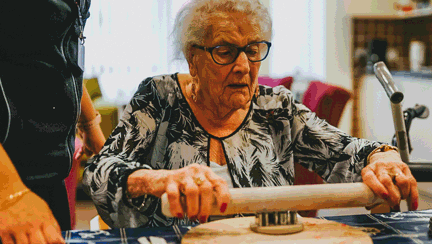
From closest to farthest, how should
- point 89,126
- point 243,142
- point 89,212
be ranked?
1. point 243,142
2. point 89,126
3. point 89,212

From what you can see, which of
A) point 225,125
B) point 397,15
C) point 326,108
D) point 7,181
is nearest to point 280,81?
point 326,108

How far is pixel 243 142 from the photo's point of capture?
4.56 feet

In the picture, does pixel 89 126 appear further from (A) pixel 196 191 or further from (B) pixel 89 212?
(B) pixel 89 212

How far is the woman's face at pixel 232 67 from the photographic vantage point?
50.8 inches

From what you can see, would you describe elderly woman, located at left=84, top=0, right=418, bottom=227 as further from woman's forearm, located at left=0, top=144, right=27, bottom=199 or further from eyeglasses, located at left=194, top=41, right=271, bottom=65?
woman's forearm, located at left=0, top=144, right=27, bottom=199

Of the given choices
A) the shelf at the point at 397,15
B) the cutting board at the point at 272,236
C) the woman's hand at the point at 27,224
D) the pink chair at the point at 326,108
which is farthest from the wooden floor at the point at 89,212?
the shelf at the point at 397,15

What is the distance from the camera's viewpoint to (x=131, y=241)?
880 mm

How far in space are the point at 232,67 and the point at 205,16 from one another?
0.53 ft

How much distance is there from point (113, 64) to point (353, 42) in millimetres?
2803

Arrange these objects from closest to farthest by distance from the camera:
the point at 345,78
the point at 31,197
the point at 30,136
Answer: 1. the point at 31,197
2. the point at 30,136
3. the point at 345,78

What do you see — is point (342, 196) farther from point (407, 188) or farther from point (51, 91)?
point (51, 91)

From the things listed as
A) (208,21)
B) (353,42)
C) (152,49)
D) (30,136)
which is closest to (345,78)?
(353,42)

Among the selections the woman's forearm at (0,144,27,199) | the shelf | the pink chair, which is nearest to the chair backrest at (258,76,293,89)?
the pink chair

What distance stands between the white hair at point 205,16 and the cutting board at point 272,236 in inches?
22.9
